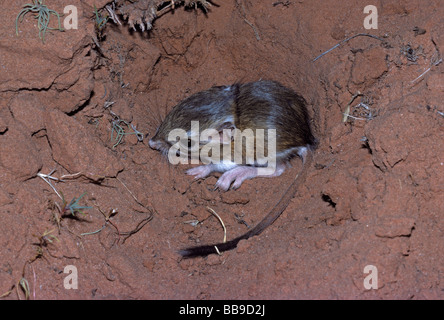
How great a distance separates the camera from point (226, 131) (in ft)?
15.6

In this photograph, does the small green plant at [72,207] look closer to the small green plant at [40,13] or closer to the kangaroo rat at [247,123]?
the small green plant at [40,13]

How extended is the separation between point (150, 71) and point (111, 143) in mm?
1250

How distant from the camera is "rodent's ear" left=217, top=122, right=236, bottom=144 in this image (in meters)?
4.75

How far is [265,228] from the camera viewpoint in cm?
400

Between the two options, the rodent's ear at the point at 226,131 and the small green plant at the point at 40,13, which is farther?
the rodent's ear at the point at 226,131

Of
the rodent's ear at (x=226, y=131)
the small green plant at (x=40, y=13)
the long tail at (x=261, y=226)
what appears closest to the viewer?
the small green plant at (x=40, y=13)

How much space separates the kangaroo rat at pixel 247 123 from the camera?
15.8 ft

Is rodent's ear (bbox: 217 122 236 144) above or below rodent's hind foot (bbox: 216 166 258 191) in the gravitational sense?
above

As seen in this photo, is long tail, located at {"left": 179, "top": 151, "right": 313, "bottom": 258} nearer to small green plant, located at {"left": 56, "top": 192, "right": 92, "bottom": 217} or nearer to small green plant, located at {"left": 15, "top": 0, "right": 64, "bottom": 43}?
small green plant, located at {"left": 56, "top": 192, "right": 92, "bottom": 217}

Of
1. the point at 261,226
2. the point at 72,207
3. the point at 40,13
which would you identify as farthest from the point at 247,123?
the point at 40,13

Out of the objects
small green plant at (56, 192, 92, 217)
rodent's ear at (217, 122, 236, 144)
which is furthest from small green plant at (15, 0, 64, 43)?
rodent's ear at (217, 122, 236, 144)

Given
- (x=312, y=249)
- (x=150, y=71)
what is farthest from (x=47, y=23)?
(x=312, y=249)

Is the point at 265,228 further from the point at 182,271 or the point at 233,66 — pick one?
the point at 233,66

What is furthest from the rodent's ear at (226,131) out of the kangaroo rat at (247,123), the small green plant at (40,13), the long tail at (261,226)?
the small green plant at (40,13)
